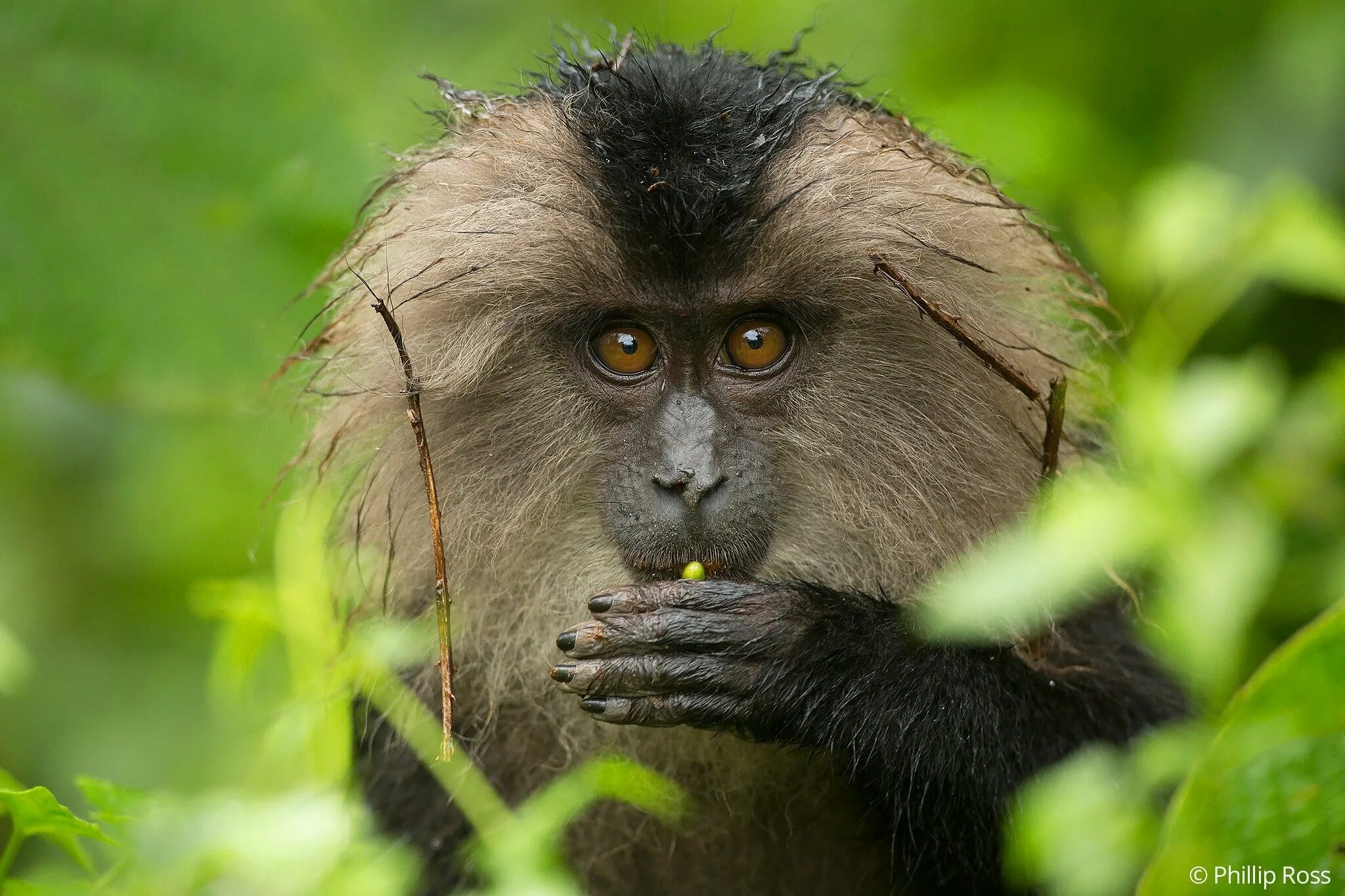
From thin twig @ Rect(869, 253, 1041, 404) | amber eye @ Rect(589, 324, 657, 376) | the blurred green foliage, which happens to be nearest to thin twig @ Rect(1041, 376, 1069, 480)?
thin twig @ Rect(869, 253, 1041, 404)

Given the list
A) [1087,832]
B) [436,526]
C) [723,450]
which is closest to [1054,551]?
[1087,832]

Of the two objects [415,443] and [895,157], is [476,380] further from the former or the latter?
[895,157]

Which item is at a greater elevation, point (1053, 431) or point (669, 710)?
point (1053, 431)

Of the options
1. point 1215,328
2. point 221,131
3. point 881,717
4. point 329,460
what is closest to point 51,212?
point 221,131

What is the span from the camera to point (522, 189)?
302cm

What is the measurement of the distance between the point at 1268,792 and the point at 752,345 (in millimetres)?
1461

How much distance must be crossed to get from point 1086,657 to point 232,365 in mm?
2227

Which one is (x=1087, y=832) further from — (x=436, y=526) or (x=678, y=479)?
(x=436, y=526)

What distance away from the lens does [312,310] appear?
3.94 m

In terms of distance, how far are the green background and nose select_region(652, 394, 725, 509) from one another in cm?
101

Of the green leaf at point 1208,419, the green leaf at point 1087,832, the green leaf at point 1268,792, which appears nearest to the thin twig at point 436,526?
the green leaf at point 1087,832

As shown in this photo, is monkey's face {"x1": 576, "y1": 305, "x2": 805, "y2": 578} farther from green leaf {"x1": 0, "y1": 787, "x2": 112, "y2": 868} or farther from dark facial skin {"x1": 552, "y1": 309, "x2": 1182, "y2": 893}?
green leaf {"x1": 0, "y1": 787, "x2": 112, "y2": 868}

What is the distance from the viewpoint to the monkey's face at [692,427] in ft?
9.29

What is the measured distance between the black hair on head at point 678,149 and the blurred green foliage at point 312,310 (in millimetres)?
596
